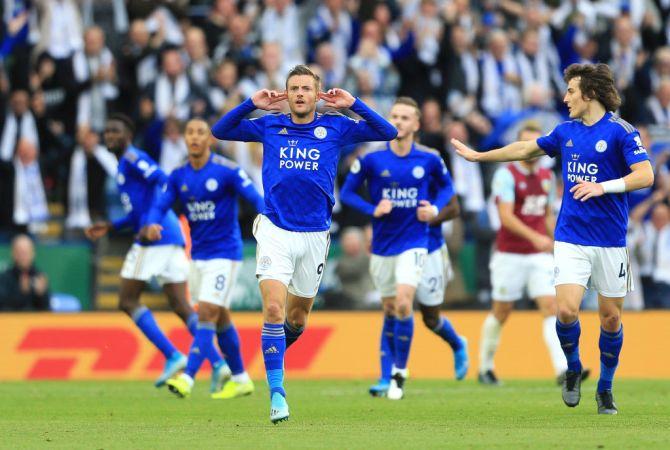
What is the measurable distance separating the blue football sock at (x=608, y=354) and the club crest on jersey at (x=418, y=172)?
343 centimetres

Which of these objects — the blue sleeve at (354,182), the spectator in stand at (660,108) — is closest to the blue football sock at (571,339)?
the blue sleeve at (354,182)

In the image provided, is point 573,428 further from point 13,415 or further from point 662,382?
point 662,382

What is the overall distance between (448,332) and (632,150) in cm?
492

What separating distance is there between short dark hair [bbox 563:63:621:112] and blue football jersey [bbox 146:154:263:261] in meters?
4.15

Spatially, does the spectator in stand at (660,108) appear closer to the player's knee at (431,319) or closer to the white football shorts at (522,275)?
the white football shorts at (522,275)

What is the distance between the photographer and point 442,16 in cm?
2264

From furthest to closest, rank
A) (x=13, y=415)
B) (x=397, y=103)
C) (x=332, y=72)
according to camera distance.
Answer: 1. (x=332, y=72)
2. (x=397, y=103)
3. (x=13, y=415)

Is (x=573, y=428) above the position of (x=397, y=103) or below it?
below

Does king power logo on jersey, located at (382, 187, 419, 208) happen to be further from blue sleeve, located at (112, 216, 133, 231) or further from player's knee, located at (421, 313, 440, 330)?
blue sleeve, located at (112, 216, 133, 231)

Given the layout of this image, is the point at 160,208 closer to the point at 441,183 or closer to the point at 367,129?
the point at 441,183

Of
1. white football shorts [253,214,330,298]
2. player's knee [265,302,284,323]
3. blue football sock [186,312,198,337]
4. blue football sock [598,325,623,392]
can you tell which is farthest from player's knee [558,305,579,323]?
blue football sock [186,312,198,337]

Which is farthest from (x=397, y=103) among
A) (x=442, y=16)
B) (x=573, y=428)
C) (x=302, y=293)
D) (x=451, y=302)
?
(x=442, y=16)

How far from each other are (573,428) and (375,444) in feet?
5.81

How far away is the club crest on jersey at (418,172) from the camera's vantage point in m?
13.8
